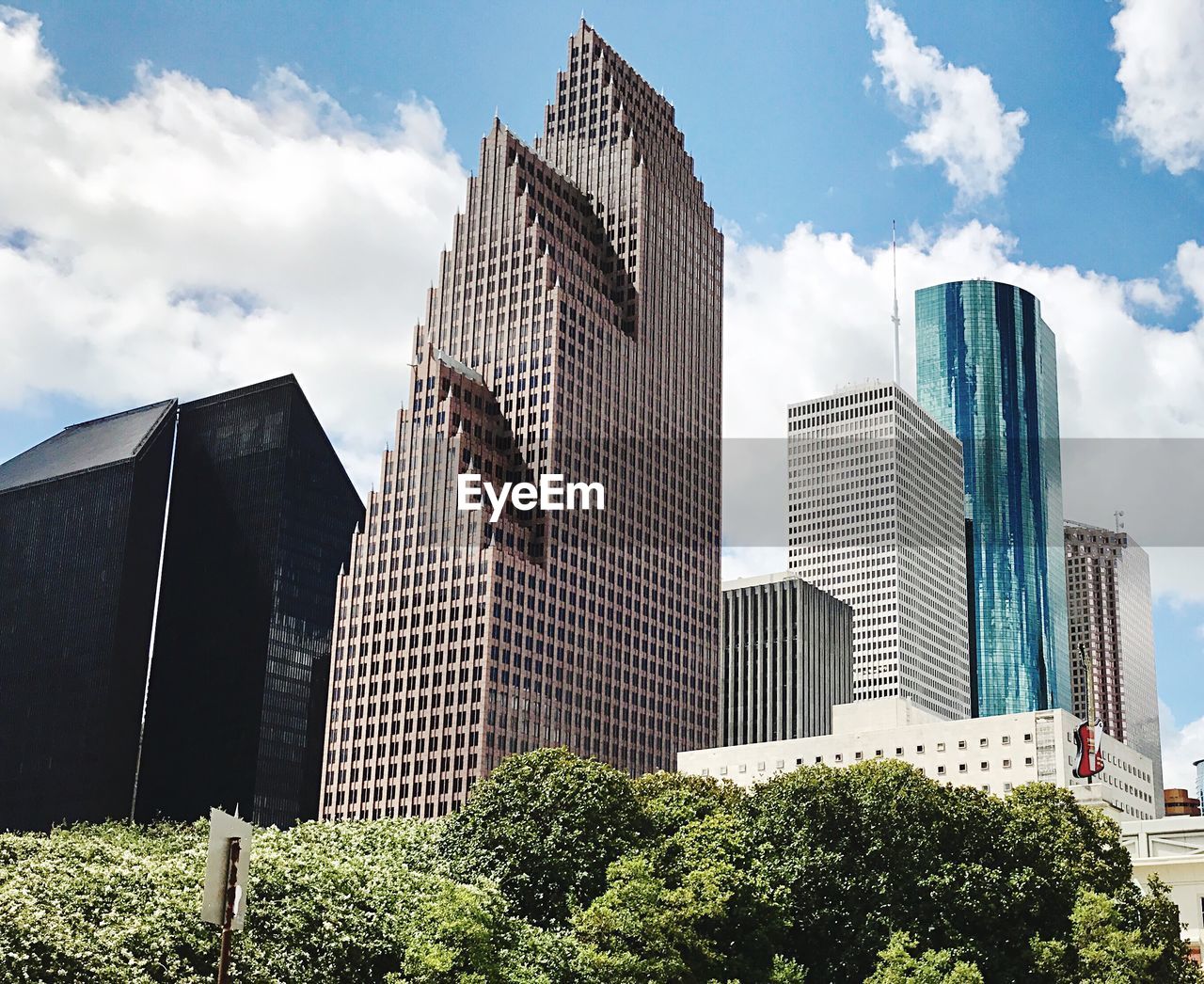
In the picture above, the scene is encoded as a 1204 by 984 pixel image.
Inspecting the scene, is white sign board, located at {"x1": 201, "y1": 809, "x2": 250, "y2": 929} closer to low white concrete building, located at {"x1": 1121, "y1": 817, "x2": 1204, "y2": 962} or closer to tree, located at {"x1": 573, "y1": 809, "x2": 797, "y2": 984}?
tree, located at {"x1": 573, "y1": 809, "x2": 797, "y2": 984}

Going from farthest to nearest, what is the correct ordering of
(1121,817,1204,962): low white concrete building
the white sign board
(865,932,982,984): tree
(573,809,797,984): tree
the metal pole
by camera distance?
(1121,817,1204,962): low white concrete building
(573,809,797,984): tree
(865,932,982,984): tree
the metal pole
the white sign board

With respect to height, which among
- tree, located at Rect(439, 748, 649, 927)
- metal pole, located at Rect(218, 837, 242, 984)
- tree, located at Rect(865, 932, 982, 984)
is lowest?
tree, located at Rect(865, 932, 982, 984)

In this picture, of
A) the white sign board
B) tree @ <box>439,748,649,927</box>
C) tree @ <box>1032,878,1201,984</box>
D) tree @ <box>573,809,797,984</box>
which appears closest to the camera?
the white sign board

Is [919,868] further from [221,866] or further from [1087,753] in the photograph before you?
[1087,753]

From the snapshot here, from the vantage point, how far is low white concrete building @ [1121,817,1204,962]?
116812mm

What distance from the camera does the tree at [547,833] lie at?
9294 centimetres

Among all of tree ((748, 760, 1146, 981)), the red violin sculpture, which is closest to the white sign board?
tree ((748, 760, 1146, 981))

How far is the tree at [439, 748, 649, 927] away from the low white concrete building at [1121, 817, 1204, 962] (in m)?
46.2

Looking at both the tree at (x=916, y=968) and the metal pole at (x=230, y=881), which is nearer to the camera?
the metal pole at (x=230, y=881)

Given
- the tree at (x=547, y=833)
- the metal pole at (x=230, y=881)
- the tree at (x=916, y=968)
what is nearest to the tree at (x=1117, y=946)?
the tree at (x=916, y=968)

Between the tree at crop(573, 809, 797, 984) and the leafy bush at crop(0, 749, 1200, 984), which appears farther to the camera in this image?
the tree at crop(573, 809, 797, 984)

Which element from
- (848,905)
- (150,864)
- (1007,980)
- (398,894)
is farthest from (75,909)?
(1007,980)

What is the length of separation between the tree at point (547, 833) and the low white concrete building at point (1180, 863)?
152 ft

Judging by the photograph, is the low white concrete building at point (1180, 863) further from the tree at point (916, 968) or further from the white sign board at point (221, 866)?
the white sign board at point (221, 866)
